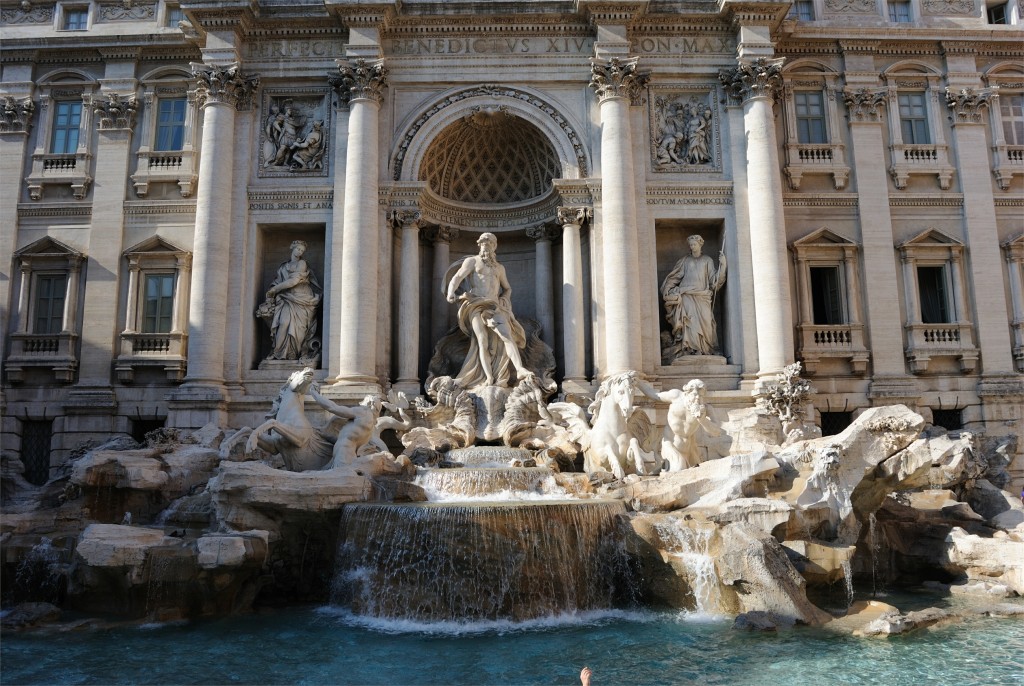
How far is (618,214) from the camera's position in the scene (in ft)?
60.0

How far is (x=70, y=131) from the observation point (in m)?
20.9

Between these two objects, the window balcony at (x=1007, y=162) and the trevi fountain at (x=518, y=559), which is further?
the window balcony at (x=1007, y=162)

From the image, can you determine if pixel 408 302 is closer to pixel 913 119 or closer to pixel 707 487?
pixel 707 487

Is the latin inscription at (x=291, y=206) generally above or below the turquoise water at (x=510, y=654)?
above

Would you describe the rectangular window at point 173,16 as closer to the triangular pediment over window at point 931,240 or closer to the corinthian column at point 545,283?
the corinthian column at point 545,283

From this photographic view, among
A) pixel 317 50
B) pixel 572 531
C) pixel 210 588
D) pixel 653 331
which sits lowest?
pixel 210 588

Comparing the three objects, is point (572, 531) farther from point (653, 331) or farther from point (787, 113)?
point (787, 113)

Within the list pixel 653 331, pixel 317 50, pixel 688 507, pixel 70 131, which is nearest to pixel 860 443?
pixel 688 507

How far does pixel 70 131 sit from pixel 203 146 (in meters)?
4.91

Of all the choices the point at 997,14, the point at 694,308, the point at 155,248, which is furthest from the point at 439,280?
the point at 997,14

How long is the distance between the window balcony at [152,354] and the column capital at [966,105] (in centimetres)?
2107

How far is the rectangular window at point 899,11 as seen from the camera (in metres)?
21.0

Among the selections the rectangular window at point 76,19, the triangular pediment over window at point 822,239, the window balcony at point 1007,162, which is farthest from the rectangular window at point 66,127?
the window balcony at point 1007,162

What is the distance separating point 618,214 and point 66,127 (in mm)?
15392
